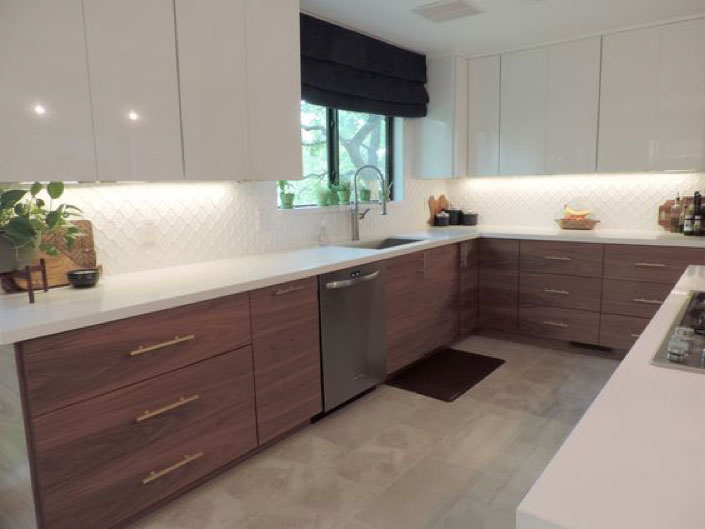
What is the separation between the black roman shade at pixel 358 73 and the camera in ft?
10.7

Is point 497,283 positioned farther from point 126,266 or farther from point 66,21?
point 66,21

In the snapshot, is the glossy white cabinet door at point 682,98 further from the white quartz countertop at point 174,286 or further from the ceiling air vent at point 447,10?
the ceiling air vent at point 447,10

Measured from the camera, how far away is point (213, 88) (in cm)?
235

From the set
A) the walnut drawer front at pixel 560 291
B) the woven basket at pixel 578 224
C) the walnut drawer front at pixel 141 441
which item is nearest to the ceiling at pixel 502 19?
the woven basket at pixel 578 224

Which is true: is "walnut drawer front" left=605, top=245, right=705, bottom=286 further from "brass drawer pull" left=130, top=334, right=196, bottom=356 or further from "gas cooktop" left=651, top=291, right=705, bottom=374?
"brass drawer pull" left=130, top=334, right=196, bottom=356

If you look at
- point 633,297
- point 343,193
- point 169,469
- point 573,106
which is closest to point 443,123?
point 573,106

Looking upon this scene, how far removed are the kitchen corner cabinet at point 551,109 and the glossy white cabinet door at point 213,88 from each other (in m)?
2.57

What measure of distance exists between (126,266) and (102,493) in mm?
1052

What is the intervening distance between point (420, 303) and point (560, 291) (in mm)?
1129

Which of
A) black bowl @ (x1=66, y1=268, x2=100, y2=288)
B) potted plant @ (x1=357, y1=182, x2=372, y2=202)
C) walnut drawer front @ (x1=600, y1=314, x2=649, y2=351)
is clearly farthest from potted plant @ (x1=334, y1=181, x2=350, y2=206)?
walnut drawer front @ (x1=600, y1=314, x2=649, y2=351)

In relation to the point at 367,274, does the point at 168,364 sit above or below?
below

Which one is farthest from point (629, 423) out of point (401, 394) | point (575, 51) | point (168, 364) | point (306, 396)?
point (575, 51)

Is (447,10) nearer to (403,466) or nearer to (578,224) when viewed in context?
(578,224)

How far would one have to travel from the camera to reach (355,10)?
320cm
